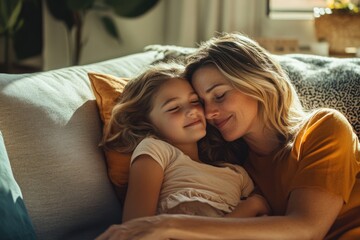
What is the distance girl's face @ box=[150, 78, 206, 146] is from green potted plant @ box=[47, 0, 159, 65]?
1.78 m

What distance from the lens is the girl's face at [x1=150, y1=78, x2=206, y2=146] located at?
5.81 ft

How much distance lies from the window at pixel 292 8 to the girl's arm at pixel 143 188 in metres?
2.05

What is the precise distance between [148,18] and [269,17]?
0.65 m

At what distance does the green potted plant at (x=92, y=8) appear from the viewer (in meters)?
3.54

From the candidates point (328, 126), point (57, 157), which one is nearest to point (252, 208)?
point (328, 126)

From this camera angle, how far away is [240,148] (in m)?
1.93

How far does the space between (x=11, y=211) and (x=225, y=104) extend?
1.98ft

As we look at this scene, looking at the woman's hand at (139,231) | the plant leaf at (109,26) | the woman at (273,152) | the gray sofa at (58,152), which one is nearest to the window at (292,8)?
the plant leaf at (109,26)

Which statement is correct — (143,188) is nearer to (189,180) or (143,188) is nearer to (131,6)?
(189,180)

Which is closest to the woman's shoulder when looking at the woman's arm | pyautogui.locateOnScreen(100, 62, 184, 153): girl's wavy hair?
the woman's arm

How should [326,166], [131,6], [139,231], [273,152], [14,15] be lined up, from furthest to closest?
[131,6] → [14,15] → [273,152] → [326,166] → [139,231]

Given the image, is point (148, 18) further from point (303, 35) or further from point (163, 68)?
point (163, 68)

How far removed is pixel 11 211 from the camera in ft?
4.79

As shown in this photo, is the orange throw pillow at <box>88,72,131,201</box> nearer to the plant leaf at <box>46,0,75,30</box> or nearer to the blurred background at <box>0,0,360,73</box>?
the blurred background at <box>0,0,360,73</box>
